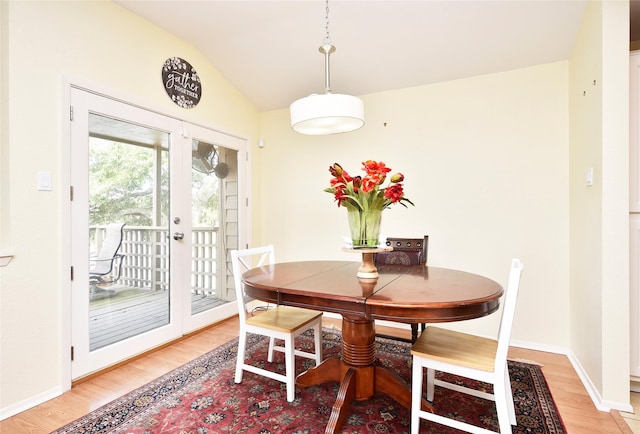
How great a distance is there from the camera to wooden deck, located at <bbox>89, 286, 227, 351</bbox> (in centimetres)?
238

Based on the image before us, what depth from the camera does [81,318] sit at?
7.39 ft

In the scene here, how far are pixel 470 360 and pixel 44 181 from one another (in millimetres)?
2622

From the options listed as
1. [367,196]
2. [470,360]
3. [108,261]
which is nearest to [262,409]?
[470,360]

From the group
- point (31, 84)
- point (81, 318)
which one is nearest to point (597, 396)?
point (81, 318)

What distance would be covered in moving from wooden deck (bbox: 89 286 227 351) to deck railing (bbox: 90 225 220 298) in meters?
0.08

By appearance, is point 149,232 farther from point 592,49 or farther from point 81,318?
point 592,49

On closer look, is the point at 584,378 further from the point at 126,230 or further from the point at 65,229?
the point at 65,229

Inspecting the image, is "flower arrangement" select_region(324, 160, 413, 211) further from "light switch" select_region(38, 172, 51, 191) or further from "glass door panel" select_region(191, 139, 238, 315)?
"glass door panel" select_region(191, 139, 238, 315)

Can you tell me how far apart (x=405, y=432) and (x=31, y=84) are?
115 inches

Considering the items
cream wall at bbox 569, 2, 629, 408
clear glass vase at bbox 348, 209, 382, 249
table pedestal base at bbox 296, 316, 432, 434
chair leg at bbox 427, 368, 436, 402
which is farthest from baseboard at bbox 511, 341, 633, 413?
clear glass vase at bbox 348, 209, 382, 249

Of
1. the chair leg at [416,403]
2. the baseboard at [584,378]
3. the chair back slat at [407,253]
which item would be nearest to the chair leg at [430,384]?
the chair leg at [416,403]

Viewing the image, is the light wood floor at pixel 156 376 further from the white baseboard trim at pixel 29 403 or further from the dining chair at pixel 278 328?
the dining chair at pixel 278 328

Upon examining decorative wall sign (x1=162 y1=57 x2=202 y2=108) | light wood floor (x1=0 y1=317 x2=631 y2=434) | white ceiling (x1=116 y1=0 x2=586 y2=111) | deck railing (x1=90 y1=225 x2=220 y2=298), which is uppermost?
white ceiling (x1=116 y1=0 x2=586 y2=111)

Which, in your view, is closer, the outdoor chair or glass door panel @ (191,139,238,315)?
the outdoor chair
